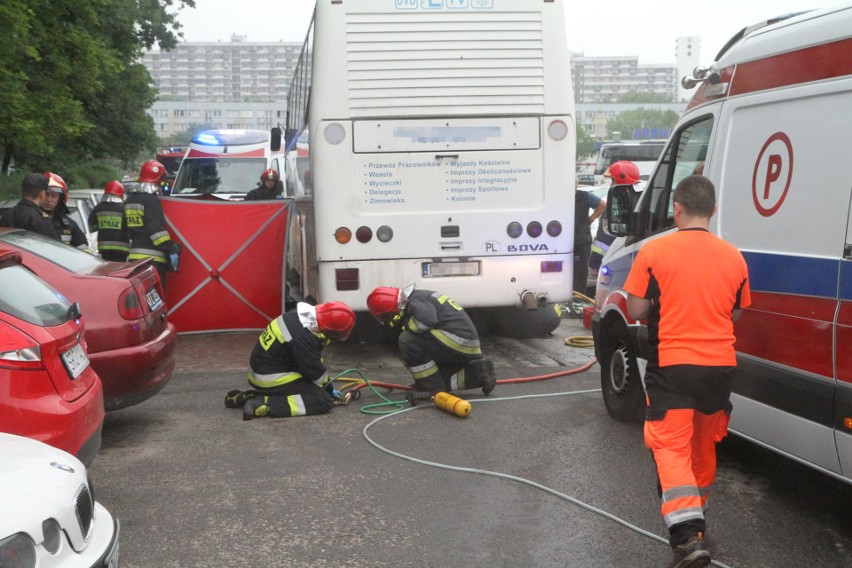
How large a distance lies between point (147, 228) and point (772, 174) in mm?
6980

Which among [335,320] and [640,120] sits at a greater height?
[640,120]

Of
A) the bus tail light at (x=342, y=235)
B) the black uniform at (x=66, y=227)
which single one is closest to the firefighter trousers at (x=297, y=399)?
the bus tail light at (x=342, y=235)

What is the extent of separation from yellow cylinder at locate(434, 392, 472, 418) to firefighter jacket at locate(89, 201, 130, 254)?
4629 mm

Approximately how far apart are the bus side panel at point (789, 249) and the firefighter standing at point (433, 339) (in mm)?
2789

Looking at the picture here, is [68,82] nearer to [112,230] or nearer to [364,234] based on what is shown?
[112,230]

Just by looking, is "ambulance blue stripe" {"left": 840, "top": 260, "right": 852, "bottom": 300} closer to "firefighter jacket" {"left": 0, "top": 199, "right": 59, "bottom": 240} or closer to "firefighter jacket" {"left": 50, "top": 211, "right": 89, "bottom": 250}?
"firefighter jacket" {"left": 0, "top": 199, "right": 59, "bottom": 240}

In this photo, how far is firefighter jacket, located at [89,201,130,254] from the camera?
1031 cm

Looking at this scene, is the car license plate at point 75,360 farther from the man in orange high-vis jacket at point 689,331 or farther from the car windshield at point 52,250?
the man in orange high-vis jacket at point 689,331

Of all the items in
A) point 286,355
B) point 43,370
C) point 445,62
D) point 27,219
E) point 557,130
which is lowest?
point 286,355

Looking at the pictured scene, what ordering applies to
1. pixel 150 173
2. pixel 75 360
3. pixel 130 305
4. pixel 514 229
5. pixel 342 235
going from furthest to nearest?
pixel 150 173, pixel 514 229, pixel 342 235, pixel 130 305, pixel 75 360

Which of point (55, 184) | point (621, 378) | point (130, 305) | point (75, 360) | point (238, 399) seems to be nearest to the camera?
point (75, 360)

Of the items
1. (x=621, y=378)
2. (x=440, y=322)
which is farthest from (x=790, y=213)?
(x=440, y=322)

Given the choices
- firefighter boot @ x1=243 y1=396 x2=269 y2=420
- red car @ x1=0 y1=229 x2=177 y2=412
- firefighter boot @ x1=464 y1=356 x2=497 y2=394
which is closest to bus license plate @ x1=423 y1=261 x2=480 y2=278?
firefighter boot @ x1=464 y1=356 x2=497 y2=394

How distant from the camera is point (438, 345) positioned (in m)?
7.59
